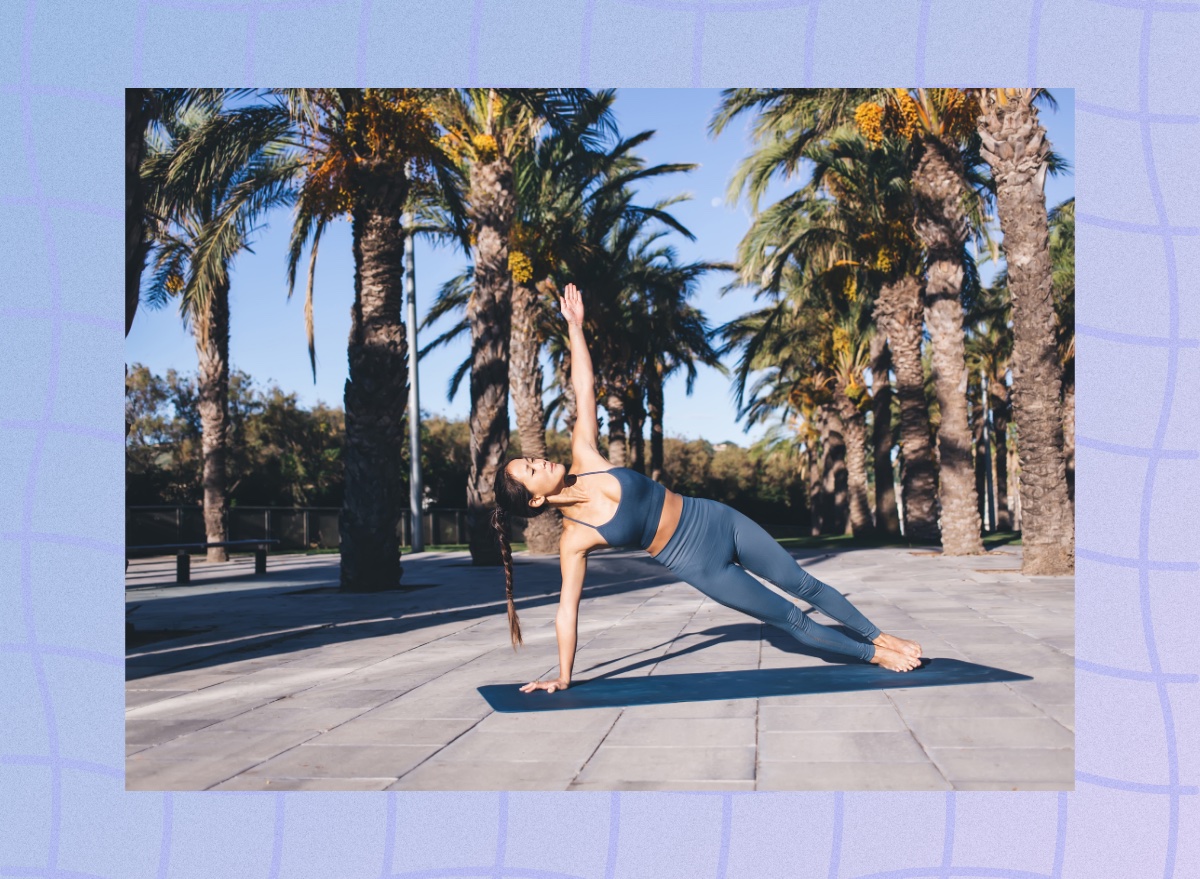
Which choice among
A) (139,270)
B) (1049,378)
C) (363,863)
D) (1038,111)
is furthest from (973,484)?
(363,863)

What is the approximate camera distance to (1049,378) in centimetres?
1030

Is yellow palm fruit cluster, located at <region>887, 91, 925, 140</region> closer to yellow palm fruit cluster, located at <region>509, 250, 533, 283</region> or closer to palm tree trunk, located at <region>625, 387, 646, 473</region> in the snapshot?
yellow palm fruit cluster, located at <region>509, 250, 533, 283</region>

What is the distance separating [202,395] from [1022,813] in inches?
713

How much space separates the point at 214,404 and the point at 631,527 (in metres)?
16.1

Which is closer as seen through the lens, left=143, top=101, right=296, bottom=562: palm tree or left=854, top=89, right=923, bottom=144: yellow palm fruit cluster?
left=143, top=101, right=296, bottom=562: palm tree

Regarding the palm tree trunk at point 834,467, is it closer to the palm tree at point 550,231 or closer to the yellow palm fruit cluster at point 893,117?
the palm tree at point 550,231

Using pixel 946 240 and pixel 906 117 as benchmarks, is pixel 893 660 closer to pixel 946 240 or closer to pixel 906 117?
pixel 906 117

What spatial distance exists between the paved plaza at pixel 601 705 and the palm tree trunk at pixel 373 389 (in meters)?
2.43

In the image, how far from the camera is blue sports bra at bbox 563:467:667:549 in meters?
4.37

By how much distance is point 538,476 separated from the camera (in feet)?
14.1

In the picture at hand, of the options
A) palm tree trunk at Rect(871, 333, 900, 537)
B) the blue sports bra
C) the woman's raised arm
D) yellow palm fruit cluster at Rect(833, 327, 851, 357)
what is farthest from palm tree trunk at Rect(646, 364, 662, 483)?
the blue sports bra

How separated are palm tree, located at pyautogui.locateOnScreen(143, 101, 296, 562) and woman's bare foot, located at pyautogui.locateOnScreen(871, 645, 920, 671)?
25.7 ft

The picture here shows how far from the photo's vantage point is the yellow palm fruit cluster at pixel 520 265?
54.9ft

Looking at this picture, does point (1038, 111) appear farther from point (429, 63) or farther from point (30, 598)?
point (30, 598)
